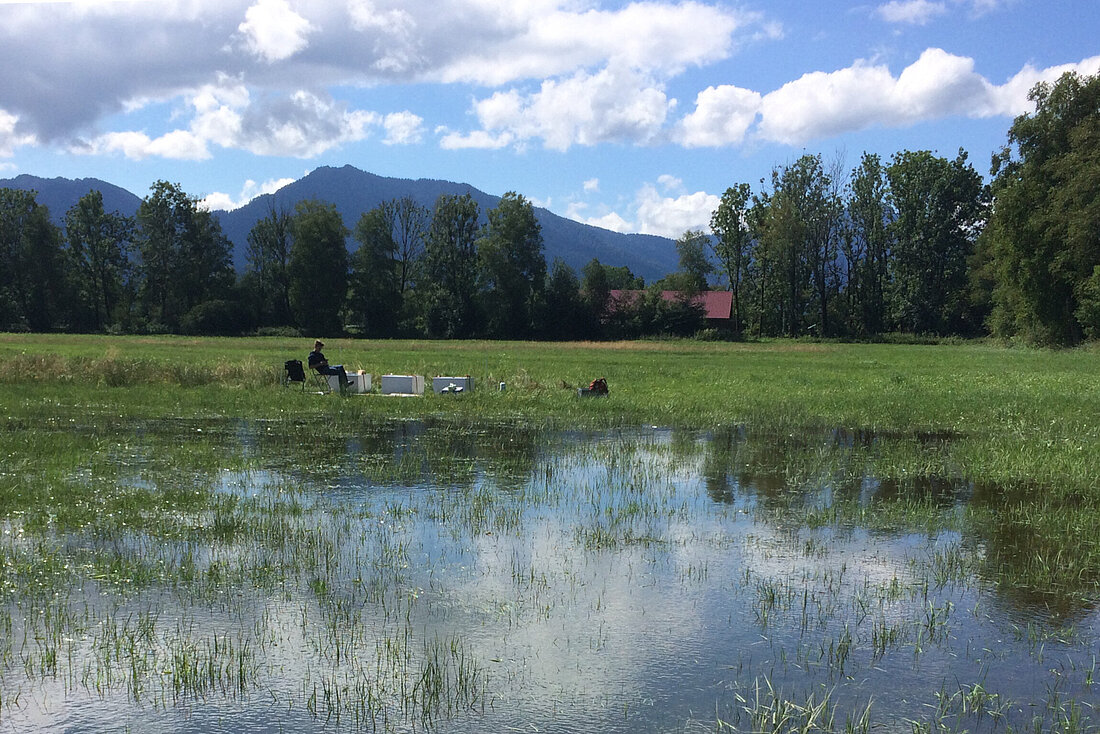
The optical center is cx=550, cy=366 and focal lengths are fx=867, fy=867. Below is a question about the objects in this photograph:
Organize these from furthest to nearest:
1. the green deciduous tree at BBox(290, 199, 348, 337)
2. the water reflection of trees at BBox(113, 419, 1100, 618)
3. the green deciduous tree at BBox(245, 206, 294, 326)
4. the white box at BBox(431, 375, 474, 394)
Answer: the green deciduous tree at BBox(245, 206, 294, 326), the green deciduous tree at BBox(290, 199, 348, 337), the white box at BBox(431, 375, 474, 394), the water reflection of trees at BBox(113, 419, 1100, 618)

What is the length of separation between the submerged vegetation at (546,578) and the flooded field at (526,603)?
34 millimetres

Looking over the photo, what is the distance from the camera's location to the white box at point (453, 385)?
2481 cm

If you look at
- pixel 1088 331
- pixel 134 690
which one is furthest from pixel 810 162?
pixel 134 690

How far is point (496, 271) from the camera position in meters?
86.4

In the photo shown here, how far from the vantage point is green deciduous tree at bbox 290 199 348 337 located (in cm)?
8788

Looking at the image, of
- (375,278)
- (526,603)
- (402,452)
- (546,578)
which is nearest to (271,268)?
(375,278)

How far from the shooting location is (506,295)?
85.6 m

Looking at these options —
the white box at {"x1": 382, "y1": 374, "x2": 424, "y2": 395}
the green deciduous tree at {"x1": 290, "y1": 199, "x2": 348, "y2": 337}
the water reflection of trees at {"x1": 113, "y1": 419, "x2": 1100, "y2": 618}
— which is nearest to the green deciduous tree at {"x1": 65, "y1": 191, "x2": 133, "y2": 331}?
the green deciduous tree at {"x1": 290, "y1": 199, "x2": 348, "y2": 337}

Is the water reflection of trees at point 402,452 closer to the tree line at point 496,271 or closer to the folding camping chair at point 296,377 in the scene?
the folding camping chair at point 296,377

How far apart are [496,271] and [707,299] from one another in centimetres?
2263

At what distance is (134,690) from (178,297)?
89.2 meters

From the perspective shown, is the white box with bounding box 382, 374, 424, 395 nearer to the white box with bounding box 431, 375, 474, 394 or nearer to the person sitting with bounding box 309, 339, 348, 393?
the white box with bounding box 431, 375, 474, 394

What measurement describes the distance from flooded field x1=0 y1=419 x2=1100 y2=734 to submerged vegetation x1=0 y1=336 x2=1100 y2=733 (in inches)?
1.4

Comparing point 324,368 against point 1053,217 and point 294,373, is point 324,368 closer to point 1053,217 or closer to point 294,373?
point 294,373
